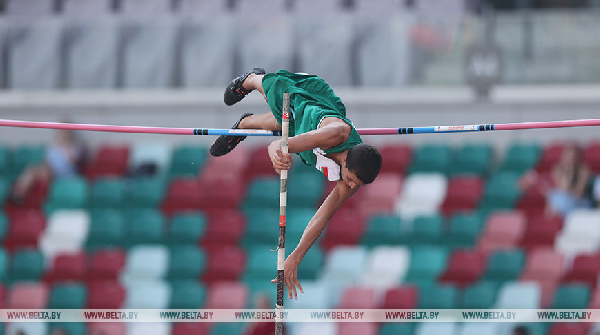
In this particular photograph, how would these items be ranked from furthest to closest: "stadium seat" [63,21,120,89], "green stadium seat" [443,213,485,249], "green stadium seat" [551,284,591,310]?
1. "stadium seat" [63,21,120,89]
2. "green stadium seat" [443,213,485,249]
3. "green stadium seat" [551,284,591,310]

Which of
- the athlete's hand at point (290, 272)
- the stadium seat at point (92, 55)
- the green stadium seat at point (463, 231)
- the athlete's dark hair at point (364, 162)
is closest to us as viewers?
the athlete's dark hair at point (364, 162)

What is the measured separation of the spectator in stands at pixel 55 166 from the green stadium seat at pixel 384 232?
3.81 metres

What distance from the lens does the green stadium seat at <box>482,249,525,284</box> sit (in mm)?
10281

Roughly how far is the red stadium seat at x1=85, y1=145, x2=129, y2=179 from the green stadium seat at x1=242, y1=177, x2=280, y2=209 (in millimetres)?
1769

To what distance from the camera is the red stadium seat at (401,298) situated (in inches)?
391

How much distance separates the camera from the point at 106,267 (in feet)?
35.6

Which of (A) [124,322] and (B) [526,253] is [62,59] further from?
(B) [526,253]

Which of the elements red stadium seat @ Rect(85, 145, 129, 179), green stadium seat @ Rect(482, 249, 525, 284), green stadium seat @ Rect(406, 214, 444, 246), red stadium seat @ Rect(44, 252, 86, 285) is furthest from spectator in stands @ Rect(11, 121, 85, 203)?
green stadium seat @ Rect(482, 249, 525, 284)

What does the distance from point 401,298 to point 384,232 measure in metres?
1.09

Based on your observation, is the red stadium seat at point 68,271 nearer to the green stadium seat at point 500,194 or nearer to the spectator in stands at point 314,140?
the spectator in stands at point 314,140

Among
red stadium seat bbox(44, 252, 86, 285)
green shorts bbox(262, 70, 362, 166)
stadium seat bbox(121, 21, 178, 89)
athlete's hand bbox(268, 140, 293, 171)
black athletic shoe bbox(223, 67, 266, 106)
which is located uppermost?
stadium seat bbox(121, 21, 178, 89)

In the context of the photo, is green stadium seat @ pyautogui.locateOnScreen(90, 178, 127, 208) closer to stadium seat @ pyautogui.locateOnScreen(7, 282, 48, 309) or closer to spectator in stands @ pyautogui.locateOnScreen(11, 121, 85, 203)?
spectator in stands @ pyautogui.locateOnScreen(11, 121, 85, 203)

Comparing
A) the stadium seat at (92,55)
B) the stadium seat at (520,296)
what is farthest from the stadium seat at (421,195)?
the stadium seat at (92,55)

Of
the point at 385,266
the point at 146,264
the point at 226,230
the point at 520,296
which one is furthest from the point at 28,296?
the point at 520,296
